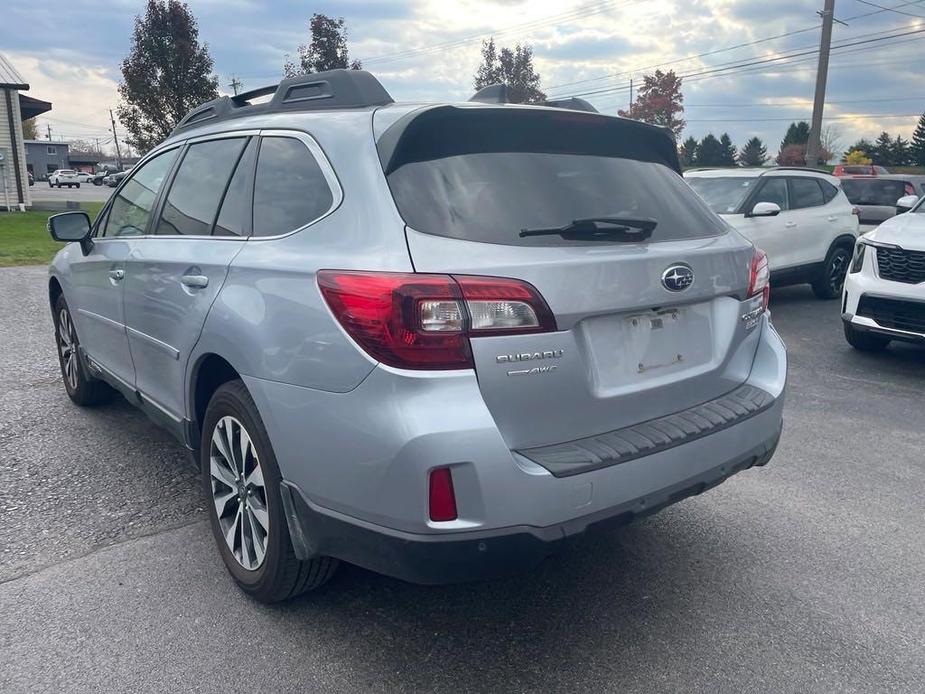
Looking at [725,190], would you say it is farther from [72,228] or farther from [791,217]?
[72,228]

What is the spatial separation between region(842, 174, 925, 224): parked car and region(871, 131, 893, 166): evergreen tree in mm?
50310

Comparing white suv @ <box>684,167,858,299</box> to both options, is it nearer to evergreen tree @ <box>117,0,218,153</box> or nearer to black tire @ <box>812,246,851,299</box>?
black tire @ <box>812,246,851,299</box>

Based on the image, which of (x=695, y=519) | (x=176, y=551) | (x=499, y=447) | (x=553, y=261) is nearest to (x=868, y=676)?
(x=695, y=519)

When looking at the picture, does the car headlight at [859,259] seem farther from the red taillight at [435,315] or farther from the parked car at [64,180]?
the parked car at [64,180]

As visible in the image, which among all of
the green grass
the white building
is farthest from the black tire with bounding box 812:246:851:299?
the white building

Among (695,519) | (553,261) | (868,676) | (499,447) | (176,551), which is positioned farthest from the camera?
(695,519)

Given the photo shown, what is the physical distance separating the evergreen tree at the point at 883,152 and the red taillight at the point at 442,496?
7301 centimetres

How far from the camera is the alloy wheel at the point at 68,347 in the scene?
214 inches

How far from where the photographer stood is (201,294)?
10.5 feet

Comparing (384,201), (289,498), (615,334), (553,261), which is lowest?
(289,498)

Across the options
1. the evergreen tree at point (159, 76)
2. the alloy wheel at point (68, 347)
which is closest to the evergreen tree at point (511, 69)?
the evergreen tree at point (159, 76)

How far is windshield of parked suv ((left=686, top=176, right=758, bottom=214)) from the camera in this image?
31.8 ft

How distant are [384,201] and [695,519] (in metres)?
2.28

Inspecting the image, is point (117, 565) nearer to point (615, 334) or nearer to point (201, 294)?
point (201, 294)
